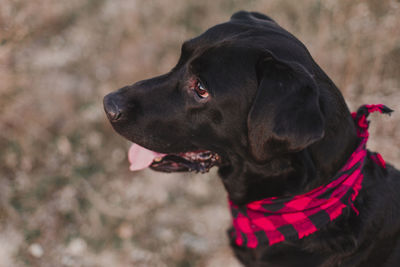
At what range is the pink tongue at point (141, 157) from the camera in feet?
7.22

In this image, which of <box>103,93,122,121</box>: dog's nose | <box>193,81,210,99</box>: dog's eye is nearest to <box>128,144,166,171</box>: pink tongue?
<box>103,93,122,121</box>: dog's nose

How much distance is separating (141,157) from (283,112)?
1025 mm

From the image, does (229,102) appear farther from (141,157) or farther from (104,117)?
(104,117)

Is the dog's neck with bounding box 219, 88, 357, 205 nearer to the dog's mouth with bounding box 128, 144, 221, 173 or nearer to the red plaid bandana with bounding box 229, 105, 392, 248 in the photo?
the red plaid bandana with bounding box 229, 105, 392, 248

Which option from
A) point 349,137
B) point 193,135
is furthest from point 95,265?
point 349,137

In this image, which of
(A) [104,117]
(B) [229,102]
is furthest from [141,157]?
(A) [104,117]

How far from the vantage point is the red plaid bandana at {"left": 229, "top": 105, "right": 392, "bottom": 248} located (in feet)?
5.92

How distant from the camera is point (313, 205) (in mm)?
1839

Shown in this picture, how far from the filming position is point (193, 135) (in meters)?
1.97

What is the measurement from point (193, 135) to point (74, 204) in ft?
6.04

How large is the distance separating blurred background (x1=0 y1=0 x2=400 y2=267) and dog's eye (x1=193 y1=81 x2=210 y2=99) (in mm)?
1700

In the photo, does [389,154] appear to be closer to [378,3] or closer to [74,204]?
[378,3]

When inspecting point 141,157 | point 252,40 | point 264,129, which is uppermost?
point 252,40

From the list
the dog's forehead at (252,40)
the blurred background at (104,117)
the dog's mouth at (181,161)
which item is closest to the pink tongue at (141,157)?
the dog's mouth at (181,161)
